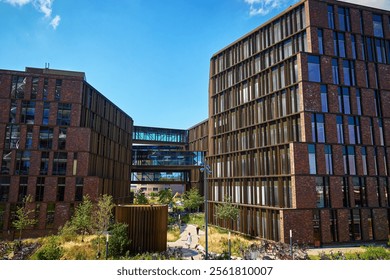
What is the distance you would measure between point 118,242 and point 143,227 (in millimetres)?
2256

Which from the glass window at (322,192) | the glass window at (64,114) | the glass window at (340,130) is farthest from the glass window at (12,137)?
the glass window at (340,130)

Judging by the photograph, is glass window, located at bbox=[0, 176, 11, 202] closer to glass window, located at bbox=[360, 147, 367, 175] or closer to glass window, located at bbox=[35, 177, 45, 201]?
glass window, located at bbox=[35, 177, 45, 201]

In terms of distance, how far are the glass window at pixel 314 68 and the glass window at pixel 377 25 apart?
30.1 ft

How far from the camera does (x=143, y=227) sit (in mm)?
23391

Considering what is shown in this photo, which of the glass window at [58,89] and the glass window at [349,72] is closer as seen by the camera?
the glass window at [349,72]

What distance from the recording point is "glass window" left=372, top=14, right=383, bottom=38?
33.9 m

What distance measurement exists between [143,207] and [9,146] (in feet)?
70.3

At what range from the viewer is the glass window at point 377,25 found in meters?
33.9

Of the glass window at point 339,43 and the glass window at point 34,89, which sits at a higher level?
the glass window at point 339,43

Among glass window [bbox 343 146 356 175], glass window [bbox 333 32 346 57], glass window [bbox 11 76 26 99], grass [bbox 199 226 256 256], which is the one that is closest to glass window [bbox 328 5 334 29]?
glass window [bbox 333 32 346 57]

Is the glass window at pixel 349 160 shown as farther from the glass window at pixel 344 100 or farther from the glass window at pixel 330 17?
the glass window at pixel 330 17

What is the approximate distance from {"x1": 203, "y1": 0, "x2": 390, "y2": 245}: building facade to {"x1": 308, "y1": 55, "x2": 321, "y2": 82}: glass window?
0.34 feet

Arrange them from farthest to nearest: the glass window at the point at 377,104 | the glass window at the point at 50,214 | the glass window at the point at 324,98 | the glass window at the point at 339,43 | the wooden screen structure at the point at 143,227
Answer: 1. the glass window at the point at 50,214
2. the glass window at the point at 377,104
3. the glass window at the point at 339,43
4. the glass window at the point at 324,98
5. the wooden screen structure at the point at 143,227

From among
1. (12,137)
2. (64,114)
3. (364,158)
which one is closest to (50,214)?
(12,137)
